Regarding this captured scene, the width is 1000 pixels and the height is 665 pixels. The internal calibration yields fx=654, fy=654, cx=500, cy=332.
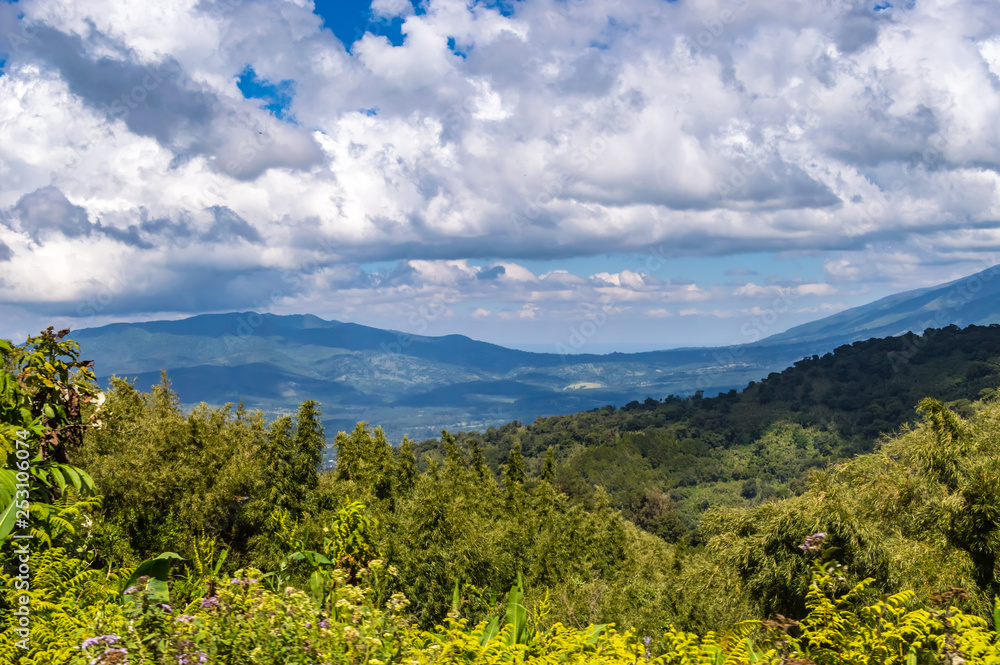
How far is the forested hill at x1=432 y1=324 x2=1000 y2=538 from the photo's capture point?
108062mm

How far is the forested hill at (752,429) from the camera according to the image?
108 meters

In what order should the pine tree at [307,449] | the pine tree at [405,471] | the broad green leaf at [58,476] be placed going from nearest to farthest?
the broad green leaf at [58,476] → the pine tree at [307,449] → the pine tree at [405,471]

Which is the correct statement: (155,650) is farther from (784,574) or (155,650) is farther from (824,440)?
(824,440)

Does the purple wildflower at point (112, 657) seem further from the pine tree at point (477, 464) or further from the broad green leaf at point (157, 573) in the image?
the pine tree at point (477, 464)

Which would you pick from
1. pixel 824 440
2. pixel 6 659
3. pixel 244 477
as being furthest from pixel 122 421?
pixel 824 440

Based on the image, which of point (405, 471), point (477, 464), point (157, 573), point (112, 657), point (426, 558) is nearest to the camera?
point (112, 657)

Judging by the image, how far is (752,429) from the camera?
492 feet

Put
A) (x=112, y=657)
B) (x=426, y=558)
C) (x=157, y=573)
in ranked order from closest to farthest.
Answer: (x=112, y=657) < (x=157, y=573) < (x=426, y=558)

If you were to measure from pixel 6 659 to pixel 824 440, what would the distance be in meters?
154

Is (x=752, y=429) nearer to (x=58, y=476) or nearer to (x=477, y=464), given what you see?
(x=477, y=464)

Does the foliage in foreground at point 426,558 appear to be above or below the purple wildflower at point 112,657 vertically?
below

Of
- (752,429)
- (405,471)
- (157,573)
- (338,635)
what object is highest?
(157,573)

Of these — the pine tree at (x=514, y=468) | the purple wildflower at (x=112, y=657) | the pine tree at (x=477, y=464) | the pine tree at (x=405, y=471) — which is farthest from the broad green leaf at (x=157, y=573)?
the pine tree at (x=477, y=464)

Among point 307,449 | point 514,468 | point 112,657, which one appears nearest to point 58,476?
point 112,657
